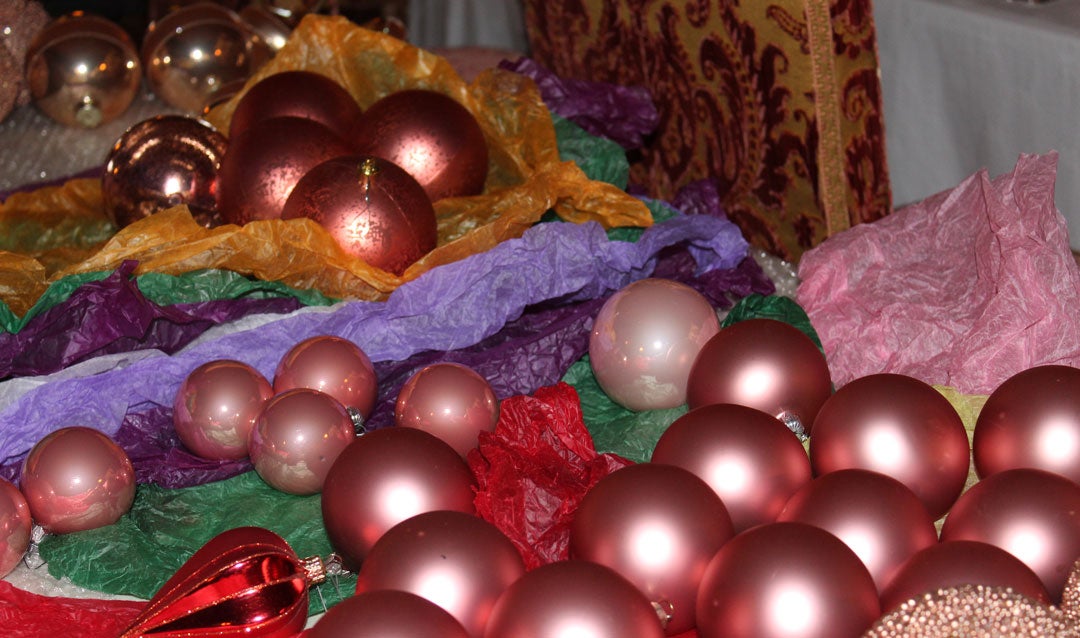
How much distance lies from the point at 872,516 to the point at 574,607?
0.23 m

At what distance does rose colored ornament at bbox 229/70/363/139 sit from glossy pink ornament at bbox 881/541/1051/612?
0.93 m

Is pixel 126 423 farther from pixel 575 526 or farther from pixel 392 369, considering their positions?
pixel 575 526

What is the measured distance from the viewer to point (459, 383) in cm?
107

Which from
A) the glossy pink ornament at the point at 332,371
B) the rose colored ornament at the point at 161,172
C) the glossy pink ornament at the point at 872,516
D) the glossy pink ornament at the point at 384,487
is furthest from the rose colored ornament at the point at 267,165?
the glossy pink ornament at the point at 872,516

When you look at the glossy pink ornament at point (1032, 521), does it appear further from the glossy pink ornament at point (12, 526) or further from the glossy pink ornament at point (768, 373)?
the glossy pink ornament at point (12, 526)

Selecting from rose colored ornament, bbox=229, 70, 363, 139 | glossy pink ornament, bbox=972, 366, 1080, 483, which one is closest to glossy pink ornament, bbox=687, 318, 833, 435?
glossy pink ornament, bbox=972, 366, 1080, 483

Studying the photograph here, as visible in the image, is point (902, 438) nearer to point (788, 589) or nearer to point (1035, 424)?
point (1035, 424)

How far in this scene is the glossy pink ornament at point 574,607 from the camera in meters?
0.72

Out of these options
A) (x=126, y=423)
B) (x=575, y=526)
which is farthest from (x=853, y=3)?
(x=126, y=423)

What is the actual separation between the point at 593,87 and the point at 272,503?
2.72 feet

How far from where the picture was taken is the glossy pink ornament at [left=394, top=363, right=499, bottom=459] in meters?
1.05

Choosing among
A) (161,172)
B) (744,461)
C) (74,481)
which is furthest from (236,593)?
(161,172)

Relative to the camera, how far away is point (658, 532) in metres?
0.81

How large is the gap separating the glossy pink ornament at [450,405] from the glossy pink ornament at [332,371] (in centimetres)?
6
